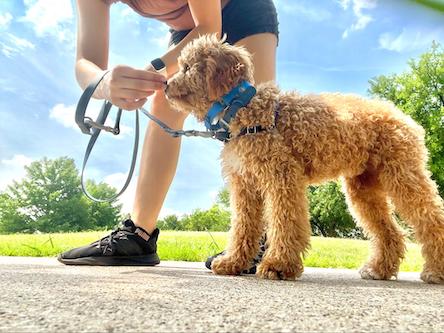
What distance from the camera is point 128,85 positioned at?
235cm

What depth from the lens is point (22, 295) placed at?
153cm

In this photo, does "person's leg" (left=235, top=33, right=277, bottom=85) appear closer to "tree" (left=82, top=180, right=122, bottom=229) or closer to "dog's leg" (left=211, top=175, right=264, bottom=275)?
"dog's leg" (left=211, top=175, right=264, bottom=275)

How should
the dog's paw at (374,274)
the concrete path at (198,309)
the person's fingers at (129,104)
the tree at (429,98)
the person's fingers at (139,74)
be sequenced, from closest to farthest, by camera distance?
the concrete path at (198,309), the person's fingers at (139,74), the person's fingers at (129,104), the dog's paw at (374,274), the tree at (429,98)

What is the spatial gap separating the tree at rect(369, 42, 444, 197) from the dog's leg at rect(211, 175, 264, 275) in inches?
629

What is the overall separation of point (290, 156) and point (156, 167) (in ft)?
4.02

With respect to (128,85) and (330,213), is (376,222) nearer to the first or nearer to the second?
(128,85)

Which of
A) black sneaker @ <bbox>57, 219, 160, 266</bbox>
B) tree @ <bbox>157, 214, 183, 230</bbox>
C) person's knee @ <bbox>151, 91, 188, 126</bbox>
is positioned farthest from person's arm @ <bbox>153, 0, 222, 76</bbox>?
tree @ <bbox>157, 214, 183, 230</bbox>

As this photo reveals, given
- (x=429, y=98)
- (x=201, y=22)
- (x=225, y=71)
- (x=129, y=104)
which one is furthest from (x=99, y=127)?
(x=429, y=98)

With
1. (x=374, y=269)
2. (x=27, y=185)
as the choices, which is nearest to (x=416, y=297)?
(x=374, y=269)

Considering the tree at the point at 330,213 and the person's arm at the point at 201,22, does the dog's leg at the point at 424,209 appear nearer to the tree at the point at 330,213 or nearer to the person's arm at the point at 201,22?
the person's arm at the point at 201,22

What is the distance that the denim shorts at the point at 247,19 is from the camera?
11.1 feet

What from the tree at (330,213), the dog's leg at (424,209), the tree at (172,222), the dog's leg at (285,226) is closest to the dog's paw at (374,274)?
the dog's leg at (424,209)

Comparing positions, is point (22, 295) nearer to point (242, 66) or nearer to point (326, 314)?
point (326, 314)

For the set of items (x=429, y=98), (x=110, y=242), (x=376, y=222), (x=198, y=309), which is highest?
(x=429, y=98)
